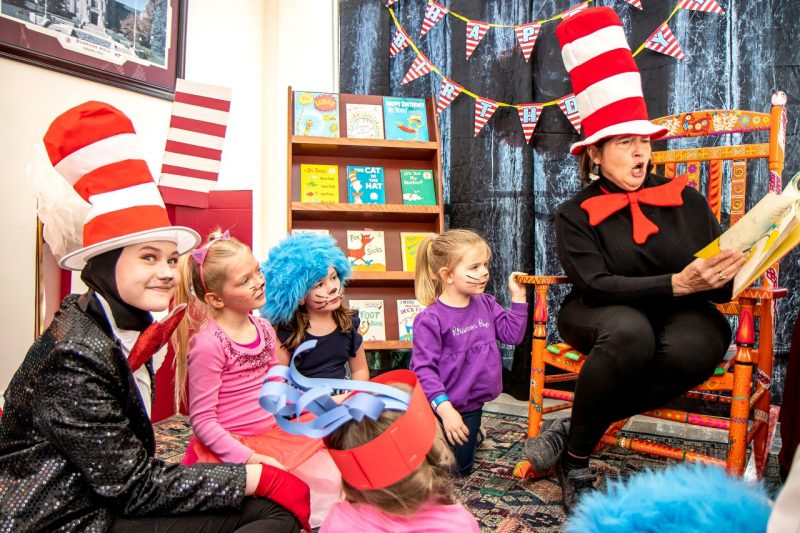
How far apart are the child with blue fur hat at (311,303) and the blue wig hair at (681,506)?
133cm

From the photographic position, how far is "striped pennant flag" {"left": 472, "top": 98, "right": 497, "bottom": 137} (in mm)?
2887

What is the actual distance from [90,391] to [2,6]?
1885 millimetres

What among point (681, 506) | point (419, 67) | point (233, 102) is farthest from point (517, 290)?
point (233, 102)

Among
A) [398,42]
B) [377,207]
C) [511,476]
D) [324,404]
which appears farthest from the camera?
[398,42]

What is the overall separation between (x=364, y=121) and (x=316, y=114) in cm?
23

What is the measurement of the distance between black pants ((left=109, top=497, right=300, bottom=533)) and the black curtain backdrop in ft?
6.07

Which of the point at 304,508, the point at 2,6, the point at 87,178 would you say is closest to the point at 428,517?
the point at 304,508

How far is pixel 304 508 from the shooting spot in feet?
4.32

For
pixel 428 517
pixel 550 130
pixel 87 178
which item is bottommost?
pixel 428 517

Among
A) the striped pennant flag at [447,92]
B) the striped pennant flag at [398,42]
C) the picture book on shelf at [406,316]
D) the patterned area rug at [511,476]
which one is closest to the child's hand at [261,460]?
the patterned area rug at [511,476]

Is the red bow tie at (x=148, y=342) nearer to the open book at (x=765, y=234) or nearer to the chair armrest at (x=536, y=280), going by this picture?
the chair armrest at (x=536, y=280)

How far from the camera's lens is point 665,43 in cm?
251

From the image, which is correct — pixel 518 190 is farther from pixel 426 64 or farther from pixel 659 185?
pixel 659 185

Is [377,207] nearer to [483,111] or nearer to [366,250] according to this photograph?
[366,250]
